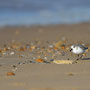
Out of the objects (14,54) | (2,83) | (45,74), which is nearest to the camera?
(2,83)

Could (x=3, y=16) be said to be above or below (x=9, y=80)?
above

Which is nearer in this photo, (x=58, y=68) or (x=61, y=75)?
(x=61, y=75)

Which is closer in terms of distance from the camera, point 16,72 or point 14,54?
point 16,72

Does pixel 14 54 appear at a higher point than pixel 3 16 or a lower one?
lower

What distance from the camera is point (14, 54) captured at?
993cm

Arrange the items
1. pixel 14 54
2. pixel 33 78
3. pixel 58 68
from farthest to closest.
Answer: pixel 14 54, pixel 58 68, pixel 33 78

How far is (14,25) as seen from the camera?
787 inches

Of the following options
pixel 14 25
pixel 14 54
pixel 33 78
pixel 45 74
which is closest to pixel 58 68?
pixel 45 74

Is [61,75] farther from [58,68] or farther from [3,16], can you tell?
[3,16]

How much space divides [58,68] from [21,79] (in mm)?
1261

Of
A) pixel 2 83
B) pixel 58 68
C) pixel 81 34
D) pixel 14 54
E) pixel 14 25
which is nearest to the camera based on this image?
pixel 2 83

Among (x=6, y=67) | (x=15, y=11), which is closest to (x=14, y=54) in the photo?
(x=6, y=67)

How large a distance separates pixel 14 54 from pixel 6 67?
8.60 feet

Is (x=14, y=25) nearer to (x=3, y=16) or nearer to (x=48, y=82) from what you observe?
(x=3, y=16)
